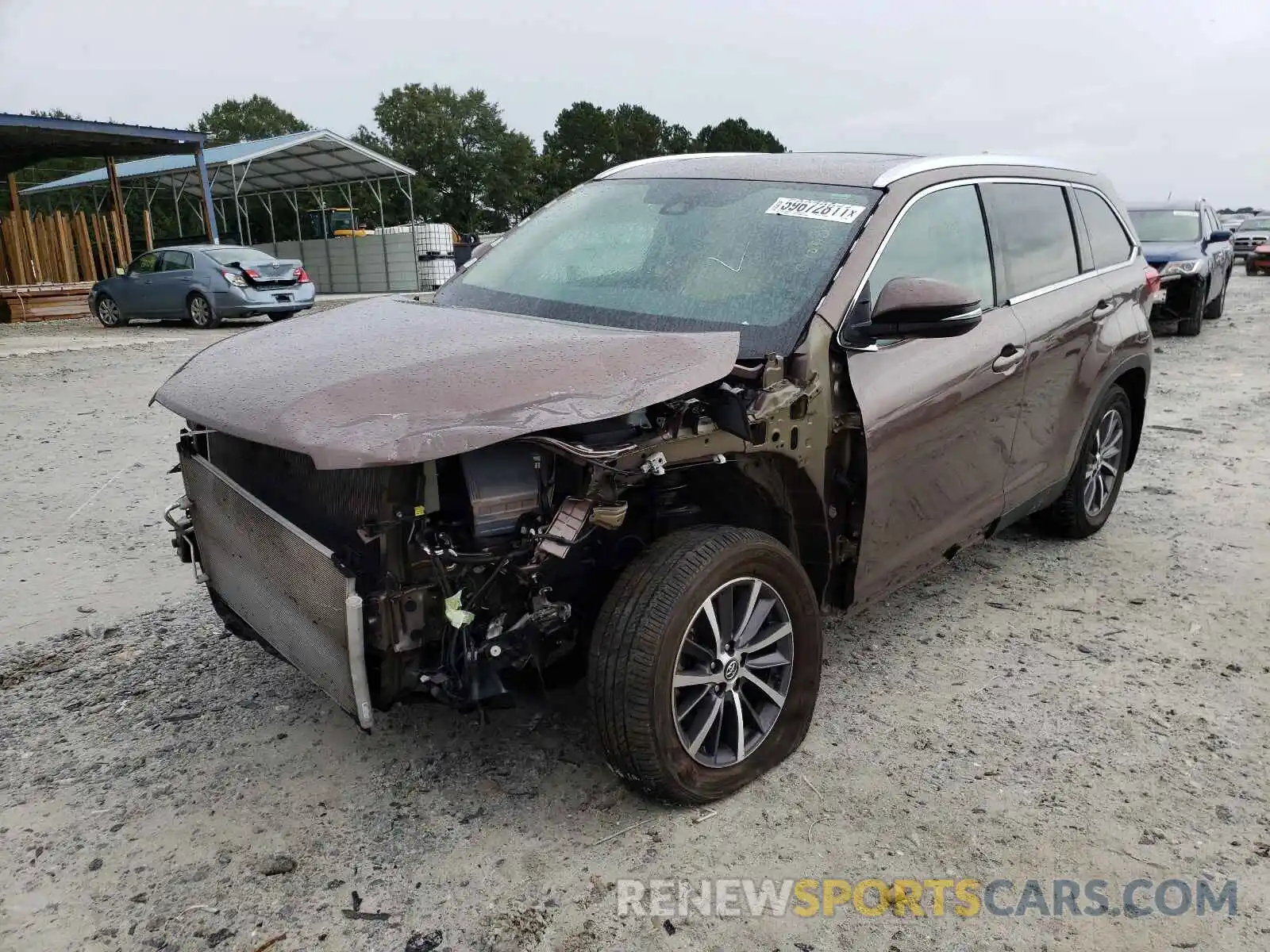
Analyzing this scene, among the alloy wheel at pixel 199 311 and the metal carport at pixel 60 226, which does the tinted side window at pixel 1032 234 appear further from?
the metal carport at pixel 60 226

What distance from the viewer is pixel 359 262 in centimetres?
3062

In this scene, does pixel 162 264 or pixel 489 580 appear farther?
pixel 162 264

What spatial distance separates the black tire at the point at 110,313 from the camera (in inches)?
705

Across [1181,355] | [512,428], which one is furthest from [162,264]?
[512,428]

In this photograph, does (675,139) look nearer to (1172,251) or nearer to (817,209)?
(1172,251)

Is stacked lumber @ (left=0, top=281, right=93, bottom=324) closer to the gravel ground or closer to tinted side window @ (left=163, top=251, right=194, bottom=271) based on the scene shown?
tinted side window @ (left=163, top=251, right=194, bottom=271)

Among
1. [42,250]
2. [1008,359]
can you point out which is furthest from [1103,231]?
[42,250]

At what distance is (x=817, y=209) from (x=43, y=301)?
20596 millimetres

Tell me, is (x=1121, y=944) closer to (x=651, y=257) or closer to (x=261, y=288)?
(x=651, y=257)

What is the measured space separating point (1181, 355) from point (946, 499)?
33.3ft

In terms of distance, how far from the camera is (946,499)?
11.5 ft

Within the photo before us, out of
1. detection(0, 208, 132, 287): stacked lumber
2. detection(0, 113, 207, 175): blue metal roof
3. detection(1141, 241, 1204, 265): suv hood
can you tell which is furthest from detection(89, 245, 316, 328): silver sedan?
detection(1141, 241, 1204, 265): suv hood

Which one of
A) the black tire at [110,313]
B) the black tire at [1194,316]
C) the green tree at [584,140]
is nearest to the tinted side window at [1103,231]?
the black tire at [1194,316]

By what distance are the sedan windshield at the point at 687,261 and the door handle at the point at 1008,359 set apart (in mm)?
829
